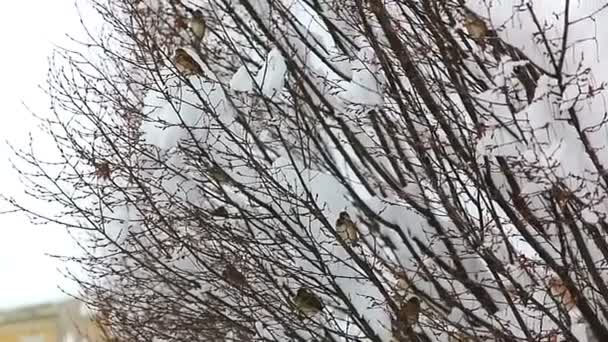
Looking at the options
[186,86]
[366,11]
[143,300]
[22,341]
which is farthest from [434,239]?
[22,341]

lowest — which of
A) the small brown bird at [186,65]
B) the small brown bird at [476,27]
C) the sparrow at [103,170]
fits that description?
the small brown bird at [476,27]

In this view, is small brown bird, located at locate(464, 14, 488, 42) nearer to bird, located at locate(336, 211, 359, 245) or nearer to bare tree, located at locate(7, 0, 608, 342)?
bare tree, located at locate(7, 0, 608, 342)

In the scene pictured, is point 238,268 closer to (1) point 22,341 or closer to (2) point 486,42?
(2) point 486,42

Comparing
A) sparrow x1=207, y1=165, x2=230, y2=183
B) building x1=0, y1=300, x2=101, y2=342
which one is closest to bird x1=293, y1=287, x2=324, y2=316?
sparrow x1=207, y1=165, x2=230, y2=183

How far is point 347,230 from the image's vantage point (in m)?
1.09

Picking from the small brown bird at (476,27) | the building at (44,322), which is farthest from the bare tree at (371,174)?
the building at (44,322)

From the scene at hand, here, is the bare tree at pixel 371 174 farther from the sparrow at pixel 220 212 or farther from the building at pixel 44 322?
the building at pixel 44 322

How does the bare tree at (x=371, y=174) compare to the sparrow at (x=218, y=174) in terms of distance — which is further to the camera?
the sparrow at (x=218, y=174)

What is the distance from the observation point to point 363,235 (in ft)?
3.64

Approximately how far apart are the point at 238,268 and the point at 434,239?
12.0 inches

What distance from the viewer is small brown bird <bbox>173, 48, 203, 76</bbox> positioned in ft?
4.01

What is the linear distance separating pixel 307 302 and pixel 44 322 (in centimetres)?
171

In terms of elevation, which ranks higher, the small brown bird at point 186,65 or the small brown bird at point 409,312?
the small brown bird at point 186,65

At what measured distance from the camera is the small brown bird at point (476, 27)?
0.98m
